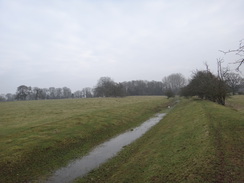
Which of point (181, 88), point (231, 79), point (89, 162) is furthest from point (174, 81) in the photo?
point (89, 162)

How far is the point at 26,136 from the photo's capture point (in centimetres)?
1867

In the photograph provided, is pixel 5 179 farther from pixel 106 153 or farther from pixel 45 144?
pixel 106 153

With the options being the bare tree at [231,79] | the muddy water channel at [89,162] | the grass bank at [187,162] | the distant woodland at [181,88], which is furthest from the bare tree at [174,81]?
the grass bank at [187,162]

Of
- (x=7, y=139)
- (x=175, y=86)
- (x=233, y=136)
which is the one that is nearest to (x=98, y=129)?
(x=7, y=139)

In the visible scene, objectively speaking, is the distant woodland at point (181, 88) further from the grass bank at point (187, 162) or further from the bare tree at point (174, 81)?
the grass bank at point (187, 162)

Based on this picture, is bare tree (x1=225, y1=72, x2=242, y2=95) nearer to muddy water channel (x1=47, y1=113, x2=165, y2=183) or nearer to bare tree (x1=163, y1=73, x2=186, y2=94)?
muddy water channel (x1=47, y1=113, x2=165, y2=183)

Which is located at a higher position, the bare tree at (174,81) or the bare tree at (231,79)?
Result: the bare tree at (174,81)

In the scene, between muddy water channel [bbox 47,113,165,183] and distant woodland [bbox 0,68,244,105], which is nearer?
muddy water channel [bbox 47,113,165,183]

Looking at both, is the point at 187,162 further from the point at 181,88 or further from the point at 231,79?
the point at 181,88

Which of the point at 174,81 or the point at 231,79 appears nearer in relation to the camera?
the point at 231,79

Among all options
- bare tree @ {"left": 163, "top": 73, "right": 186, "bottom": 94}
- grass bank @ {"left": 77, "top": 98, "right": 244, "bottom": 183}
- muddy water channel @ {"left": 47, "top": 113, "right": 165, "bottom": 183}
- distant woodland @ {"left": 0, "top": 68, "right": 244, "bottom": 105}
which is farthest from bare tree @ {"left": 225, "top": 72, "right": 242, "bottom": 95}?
bare tree @ {"left": 163, "top": 73, "right": 186, "bottom": 94}

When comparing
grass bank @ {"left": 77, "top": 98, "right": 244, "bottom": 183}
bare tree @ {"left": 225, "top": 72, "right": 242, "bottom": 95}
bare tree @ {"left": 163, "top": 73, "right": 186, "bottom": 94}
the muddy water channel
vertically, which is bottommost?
the muddy water channel

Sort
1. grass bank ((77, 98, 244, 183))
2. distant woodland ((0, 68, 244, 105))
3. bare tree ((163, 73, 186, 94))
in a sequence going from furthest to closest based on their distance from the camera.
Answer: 1. bare tree ((163, 73, 186, 94))
2. distant woodland ((0, 68, 244, 105))
3. grass bank ((77, 98, 244, 183))

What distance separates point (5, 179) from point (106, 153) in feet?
23.5
